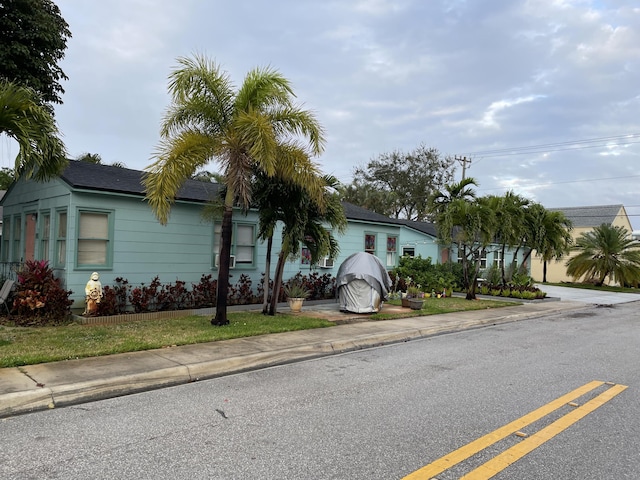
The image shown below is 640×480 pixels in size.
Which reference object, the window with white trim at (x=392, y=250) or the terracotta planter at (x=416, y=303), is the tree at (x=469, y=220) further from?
the terracotta planter at (x=416, y=303)

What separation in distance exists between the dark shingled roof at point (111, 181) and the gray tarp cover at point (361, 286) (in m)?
4.25

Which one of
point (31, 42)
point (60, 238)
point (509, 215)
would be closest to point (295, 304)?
point (60, 238)

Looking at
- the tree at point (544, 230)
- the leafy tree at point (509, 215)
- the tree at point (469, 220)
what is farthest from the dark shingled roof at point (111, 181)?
the tree at point (544, 230)

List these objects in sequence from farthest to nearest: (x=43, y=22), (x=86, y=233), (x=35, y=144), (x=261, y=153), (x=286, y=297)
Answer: (x=43, y=22) → (x=286, y=297) → (x=86, y=233) → (x=261, y=153) → (x=35, y=144)

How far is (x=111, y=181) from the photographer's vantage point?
1166cm

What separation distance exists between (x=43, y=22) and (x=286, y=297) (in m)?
12.9

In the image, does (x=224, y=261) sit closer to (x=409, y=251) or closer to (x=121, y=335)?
(x=121, y=335)

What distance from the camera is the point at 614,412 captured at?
516 cm

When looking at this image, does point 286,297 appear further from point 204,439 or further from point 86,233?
point 204,439

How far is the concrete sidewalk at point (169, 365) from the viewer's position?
210 inches

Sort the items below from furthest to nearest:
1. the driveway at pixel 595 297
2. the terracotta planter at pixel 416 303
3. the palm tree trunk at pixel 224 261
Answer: the driveway at pixel 595 297 → the terracotta planter at pixel 416 303 → the palm tree trunk at pixel 224 261

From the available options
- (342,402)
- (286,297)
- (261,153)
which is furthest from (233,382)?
(286,297)

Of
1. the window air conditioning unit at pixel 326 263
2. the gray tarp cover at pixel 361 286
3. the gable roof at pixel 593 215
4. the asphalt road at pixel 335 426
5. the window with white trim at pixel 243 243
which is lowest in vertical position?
the asphalt road at pixel 335 426

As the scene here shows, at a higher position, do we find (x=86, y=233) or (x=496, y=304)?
(x=86, y=233)
